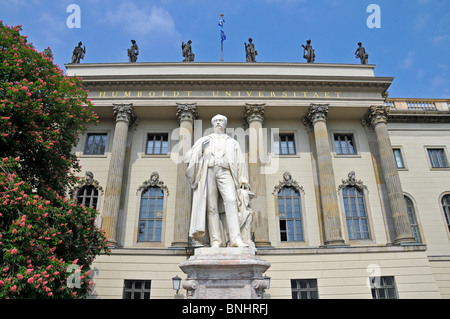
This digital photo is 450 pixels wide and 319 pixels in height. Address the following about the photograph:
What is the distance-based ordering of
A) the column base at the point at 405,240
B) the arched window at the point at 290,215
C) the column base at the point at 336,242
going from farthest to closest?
the arched window at the point at 290,215, the column base at the point at 405,240, the column base at the point at 336,242

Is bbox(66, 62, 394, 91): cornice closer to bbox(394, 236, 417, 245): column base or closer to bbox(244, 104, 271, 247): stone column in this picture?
bbox(244, 104, 271, 247): stone column

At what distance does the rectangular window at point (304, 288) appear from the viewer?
18.1 meters

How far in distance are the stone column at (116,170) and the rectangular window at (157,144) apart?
184cm

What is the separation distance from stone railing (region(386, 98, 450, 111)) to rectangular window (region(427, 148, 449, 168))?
367 centimetres

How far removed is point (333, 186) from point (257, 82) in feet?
29.0

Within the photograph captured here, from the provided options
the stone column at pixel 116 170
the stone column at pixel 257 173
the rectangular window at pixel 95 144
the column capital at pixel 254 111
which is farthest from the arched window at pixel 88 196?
the column capital at pixel 254 111

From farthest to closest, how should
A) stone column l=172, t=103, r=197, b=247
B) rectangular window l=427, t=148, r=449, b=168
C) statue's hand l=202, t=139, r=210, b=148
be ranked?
rectangular window l=427, t=148, r=449, b=168, stone column l=172, t=103, r=197, b=247, statue's hand l=202, t=139, r=210, b=148

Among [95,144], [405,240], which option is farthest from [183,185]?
[405,240]

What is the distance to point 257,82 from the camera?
2272 cm

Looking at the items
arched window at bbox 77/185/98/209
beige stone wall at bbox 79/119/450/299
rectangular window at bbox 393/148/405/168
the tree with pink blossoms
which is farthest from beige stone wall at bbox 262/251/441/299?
arched window at bbox 77/185/98/209

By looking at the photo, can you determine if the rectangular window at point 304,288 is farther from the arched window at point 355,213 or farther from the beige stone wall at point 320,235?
the arched window at point 355,213

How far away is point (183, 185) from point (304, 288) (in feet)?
30.8

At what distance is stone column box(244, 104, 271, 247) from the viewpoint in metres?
19.5
